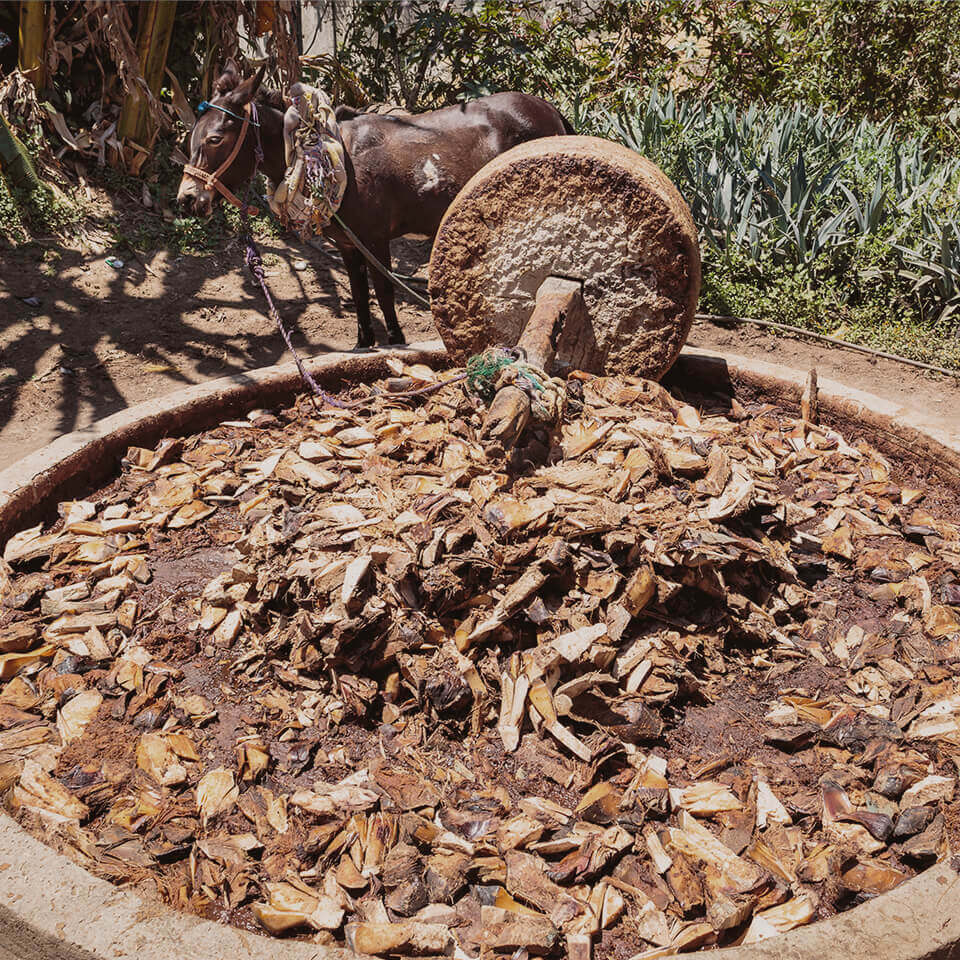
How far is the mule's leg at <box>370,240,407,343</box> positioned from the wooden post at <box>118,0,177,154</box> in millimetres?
3895

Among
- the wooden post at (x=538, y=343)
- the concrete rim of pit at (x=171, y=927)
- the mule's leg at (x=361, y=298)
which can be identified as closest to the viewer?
the concrete rim of pit at (x=171, y=927)

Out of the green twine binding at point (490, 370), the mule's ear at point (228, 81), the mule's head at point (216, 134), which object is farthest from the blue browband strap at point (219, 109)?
the green twine binding at point (490, 370)

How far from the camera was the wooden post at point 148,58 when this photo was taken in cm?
702

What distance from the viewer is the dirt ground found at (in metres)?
4.61

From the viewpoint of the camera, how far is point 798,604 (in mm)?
2512

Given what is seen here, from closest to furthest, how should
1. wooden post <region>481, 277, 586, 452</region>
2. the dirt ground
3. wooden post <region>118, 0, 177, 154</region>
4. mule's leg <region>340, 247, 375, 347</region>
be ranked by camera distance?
wooden post <region>481, 277, 586, 452</region> → the dirt ground → mule's leg <region>340, 247, 375, 347</region> → wooden post <region>118, 0, 177, 154</region>

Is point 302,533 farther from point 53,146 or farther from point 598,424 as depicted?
point 53,146

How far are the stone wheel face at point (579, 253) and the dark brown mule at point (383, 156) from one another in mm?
1307

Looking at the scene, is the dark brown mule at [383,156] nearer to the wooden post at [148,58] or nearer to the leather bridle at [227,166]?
the leather bridle at [227,166]

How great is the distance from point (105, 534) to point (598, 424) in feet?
5.52

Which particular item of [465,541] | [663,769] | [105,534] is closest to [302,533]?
[465,541]

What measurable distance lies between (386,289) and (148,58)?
13.7 ft

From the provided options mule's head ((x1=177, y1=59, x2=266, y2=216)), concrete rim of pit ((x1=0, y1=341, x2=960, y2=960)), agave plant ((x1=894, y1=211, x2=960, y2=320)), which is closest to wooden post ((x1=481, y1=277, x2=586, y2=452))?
concrete rim of pit ((x1=0, y1=341, x2=960, y2=960))

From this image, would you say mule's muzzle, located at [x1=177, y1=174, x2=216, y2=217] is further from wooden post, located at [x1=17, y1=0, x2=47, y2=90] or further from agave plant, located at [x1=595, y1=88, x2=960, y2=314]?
wooden post, located at [x1=17, y1=0, x2=47, y2=90]
